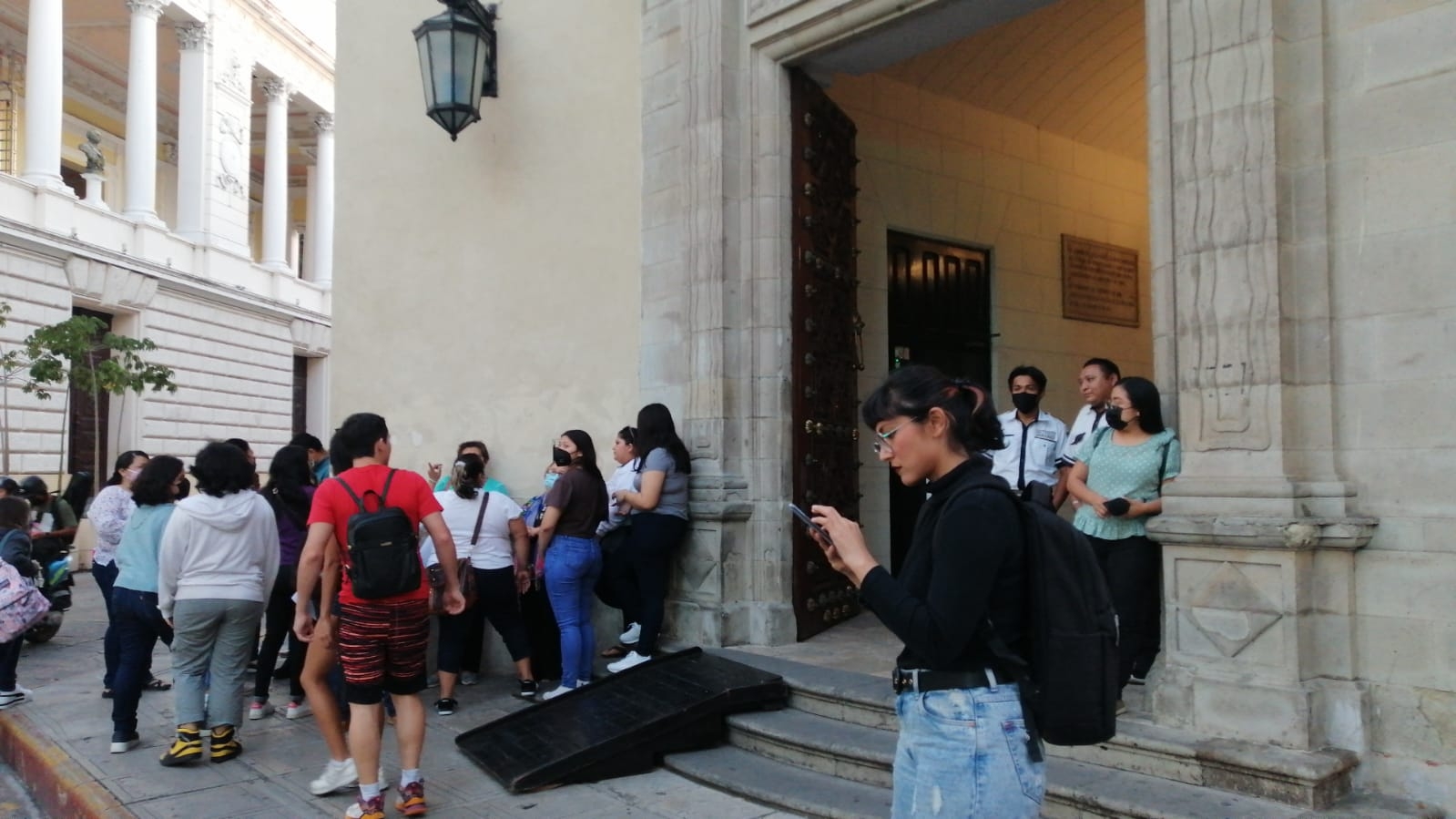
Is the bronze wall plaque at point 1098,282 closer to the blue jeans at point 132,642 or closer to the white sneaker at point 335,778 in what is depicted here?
the white sneaker at point 335,778

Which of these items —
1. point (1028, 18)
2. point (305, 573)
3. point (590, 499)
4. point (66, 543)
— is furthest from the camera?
point (66, 543)

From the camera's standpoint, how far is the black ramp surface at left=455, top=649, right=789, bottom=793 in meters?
5.39

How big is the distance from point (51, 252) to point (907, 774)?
24305 mm

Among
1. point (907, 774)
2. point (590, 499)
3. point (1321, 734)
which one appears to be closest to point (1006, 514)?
point (907, 774)

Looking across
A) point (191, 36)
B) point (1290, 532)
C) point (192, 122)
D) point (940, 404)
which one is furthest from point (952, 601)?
point (191, 36)

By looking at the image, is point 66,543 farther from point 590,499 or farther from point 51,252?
point 51,252

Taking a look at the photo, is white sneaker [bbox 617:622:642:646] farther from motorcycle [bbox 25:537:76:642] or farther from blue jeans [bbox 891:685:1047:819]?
motorcycle [bbox 25:537:76:642]

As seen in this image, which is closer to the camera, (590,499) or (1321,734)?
(1321,734)

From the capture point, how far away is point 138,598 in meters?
6.23

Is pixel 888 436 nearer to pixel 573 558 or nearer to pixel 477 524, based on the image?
pixel 573 558

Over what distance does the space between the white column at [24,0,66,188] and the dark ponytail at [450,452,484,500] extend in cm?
2010

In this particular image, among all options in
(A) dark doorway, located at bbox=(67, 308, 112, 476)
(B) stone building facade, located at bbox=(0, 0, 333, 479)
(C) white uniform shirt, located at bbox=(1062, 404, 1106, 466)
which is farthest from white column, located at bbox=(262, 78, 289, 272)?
(C) white uniform shirt, located at bbox=(1062, 404, 1106, 466)

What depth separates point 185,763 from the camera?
19.1 ft

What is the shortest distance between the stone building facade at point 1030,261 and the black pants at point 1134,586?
381mm
